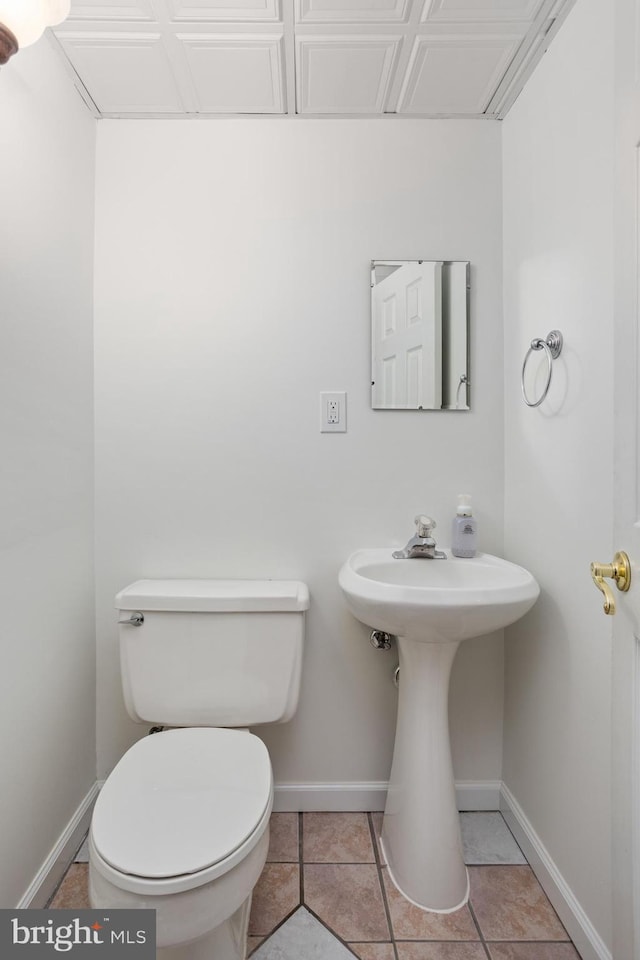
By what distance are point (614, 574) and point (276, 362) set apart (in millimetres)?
1064

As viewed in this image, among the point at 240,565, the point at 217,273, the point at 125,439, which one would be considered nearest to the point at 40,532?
the point at 125,439

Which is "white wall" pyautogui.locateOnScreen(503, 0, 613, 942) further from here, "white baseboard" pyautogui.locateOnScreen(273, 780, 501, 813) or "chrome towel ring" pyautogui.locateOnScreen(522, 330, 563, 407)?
"white baseboard" pyautogui.locateOnScreen(273, 780, 501, 813)

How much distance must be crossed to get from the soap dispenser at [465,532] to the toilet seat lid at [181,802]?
2.50ft

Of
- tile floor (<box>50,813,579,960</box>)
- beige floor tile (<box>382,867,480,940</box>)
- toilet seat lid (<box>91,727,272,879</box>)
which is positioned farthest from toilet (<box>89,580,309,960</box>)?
beige floor tile (<box>382,867,480,940</box>)

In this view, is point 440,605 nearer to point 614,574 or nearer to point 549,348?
point 614,574

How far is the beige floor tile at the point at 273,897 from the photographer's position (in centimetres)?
111

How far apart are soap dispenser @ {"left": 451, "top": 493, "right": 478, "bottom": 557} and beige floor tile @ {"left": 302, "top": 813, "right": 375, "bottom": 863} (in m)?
0.87

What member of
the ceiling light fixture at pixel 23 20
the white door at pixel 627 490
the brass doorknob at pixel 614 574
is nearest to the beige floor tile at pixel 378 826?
the white door at pixel 627 490

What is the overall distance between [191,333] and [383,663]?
3.91 feet

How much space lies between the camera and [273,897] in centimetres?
118

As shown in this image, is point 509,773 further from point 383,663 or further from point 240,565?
point 240,565

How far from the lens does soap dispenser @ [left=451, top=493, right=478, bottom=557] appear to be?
1405 millimetres

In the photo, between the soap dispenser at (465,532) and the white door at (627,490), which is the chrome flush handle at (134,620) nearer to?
the soap dispenser at (465,532)

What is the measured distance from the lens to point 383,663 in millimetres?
1496
